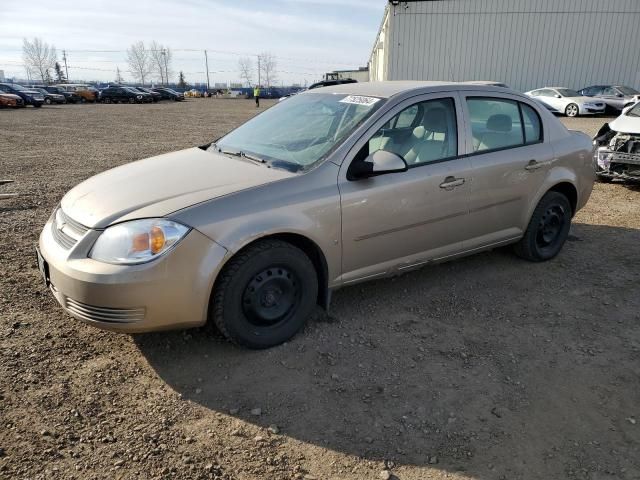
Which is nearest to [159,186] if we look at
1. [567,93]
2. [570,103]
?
[570,103]

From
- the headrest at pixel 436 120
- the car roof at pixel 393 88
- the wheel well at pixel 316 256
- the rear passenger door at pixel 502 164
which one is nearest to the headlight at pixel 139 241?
the wheel well at pixel 316 256

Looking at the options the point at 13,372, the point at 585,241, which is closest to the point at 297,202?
the point at 13,372

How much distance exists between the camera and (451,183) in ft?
12.6

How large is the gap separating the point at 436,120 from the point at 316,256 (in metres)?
1.47

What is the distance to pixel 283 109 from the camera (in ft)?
14.2

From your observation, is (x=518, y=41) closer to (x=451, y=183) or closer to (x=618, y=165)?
(x=618, y=165)

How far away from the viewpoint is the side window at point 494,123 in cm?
411

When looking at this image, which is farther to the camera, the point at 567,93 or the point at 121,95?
the point at 121,95

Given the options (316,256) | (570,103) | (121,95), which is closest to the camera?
(316,256)

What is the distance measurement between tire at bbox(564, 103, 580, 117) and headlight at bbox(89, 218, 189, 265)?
2523cm

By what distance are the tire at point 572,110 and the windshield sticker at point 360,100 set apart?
77.2 feet

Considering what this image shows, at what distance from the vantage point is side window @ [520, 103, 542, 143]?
4516 millimetres

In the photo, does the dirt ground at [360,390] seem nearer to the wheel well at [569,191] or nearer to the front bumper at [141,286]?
the front bumper at [141,286]

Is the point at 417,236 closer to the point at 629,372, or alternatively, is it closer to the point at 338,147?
the point at 338,147
